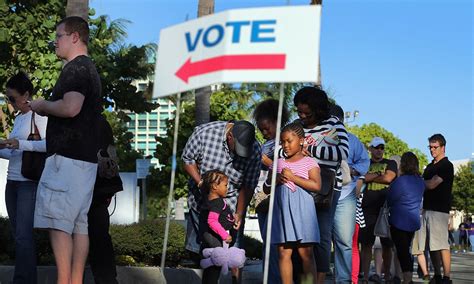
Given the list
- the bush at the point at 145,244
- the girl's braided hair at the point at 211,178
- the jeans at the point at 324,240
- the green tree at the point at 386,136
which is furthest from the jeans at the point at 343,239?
the green tree at the point at 386,136

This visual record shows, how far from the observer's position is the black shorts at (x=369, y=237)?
12086 millimetres

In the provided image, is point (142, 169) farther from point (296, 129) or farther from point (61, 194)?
point (61, 194)

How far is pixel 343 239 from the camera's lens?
9.12m

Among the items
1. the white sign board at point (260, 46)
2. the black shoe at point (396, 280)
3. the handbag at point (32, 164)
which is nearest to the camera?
the white sign board at point (260, 46)

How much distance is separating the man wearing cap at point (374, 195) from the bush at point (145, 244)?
2.29 meters

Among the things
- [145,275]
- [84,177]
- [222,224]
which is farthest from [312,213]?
[145,275]

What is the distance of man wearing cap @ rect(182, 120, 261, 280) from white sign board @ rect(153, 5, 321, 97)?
2.74m

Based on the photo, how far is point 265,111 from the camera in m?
8.52

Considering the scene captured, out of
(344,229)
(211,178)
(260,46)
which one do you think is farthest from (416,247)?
(260,46)

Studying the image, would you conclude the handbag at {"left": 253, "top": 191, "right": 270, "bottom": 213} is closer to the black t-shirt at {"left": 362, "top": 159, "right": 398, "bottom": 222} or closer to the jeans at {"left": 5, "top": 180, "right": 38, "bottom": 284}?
the jeans at {"left": 5, "top": 180, "right": 38, "bottom": 284}

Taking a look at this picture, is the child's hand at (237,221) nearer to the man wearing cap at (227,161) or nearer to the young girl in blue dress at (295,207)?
the man wearing cap at (227,161)

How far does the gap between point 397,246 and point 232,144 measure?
3930 mm

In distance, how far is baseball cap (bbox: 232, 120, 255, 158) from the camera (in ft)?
26.5

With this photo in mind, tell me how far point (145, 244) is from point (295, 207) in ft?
16.5
